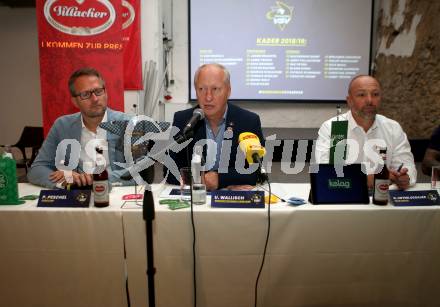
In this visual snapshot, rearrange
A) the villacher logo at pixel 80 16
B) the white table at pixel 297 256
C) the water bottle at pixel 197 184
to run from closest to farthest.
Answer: the white table at pixel 297 256
the water bottle at pixel 197 184
the villacher logo at pixel 80 16

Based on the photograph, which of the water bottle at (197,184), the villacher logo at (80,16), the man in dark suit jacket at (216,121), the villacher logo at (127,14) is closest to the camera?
the water bottle at (197,184)

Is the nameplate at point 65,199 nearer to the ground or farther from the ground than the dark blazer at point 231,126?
nearer to the ground

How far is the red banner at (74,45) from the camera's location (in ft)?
10.7

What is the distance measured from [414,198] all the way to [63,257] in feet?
4.75

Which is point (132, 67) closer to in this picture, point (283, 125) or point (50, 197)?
point (283, 125)

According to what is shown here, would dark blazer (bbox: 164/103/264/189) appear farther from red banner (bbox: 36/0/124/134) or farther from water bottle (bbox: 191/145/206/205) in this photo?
red banner (bbox: 36/0/124/134)

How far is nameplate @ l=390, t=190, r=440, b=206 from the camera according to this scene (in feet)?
4.82

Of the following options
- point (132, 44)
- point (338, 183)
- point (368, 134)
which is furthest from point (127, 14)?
point (338, 183)

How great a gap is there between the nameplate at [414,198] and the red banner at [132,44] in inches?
120

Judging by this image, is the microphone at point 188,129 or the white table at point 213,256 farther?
the white table at point 213,256

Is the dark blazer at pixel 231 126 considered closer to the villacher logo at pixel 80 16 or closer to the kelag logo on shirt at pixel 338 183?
the kelag logo on shirt at pixel 338 183

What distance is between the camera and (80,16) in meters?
3.28

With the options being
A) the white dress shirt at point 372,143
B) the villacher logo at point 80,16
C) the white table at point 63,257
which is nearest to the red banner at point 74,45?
the villacher logo at point 80,16

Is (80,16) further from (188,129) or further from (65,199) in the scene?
(188,129)
